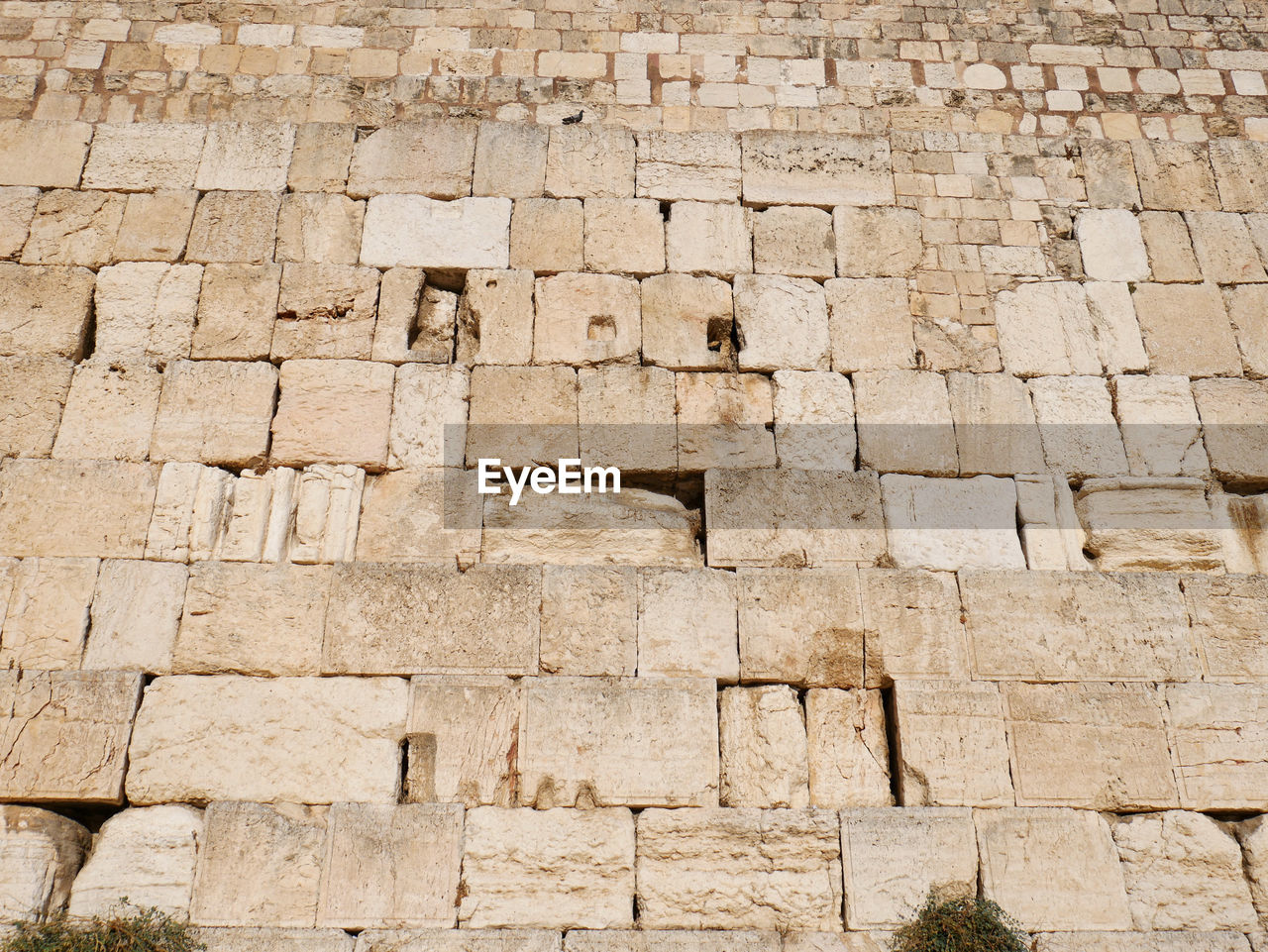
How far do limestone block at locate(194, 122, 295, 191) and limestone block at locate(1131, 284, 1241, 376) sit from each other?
483cm

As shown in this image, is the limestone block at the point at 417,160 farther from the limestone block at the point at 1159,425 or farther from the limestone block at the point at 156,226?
the limestone block at the point at 1159,425

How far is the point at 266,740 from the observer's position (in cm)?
395

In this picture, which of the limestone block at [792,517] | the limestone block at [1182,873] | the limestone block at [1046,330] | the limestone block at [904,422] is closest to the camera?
the limestone block at [1182,873]

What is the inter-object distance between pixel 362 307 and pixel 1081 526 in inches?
→ 150

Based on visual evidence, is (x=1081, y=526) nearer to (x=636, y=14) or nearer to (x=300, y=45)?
(x=636, y=14)

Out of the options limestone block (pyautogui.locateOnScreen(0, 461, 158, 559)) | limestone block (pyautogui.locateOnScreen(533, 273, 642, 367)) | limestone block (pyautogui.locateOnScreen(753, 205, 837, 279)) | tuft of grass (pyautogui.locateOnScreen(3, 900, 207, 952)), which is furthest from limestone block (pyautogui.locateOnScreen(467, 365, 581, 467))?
tuft of grass (pyautogui.locateOnScreen(3, 900, 207, 952))

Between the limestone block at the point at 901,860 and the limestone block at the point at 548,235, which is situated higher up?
the limestone block at the point at 548,235

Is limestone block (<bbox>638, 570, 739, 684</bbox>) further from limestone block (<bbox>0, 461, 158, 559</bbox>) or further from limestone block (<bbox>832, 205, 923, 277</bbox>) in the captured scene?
limestone block (<bbox>0, 461, 158, 559</bbox>)

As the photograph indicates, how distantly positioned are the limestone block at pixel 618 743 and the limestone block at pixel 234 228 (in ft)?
9.30

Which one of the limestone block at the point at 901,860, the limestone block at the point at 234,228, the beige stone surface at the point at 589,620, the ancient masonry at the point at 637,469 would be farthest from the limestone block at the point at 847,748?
the limestone block at the point at 234,228

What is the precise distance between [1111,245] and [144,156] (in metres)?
5.51

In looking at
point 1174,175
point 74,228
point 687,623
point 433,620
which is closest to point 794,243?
point 687,623

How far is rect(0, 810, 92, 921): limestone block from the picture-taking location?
362cm

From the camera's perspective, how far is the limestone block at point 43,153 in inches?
204
